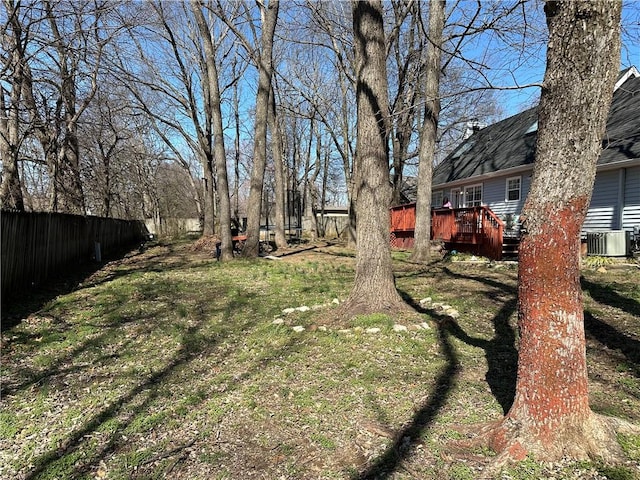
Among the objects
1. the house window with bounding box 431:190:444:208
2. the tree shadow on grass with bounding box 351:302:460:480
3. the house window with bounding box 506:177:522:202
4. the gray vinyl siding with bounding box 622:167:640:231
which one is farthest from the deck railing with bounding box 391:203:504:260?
the tree shadow on grass with bounding box 351:302:460:480

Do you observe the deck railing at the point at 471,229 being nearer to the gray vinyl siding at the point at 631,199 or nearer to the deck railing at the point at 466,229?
the deck railing at the point at 466,229

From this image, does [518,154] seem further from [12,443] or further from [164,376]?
[12,443]

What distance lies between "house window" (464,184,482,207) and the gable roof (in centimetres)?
75

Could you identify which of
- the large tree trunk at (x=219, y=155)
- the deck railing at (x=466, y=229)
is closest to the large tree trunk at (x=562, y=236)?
the deck railing at (x=466, y=229)

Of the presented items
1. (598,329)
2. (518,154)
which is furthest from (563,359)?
(518,154)

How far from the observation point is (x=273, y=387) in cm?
329

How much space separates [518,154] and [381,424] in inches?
543

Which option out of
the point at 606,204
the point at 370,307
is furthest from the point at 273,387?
the point at 606,204

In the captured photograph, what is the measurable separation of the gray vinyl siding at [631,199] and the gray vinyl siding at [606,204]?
0.64 ft

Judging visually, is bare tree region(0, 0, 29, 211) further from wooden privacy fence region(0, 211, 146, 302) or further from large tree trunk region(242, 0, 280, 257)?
large tree trunk region(242, 0, 280, 257)

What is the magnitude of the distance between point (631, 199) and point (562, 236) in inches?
407

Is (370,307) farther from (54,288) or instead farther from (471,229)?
(471,229)

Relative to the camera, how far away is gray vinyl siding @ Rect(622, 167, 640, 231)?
382 inches

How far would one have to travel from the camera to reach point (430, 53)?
1008 centimetres
